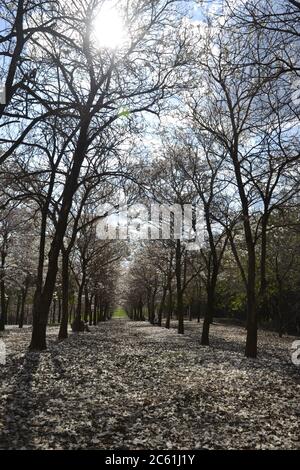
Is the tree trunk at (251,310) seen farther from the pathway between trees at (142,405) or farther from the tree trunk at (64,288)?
the tree trunk at (64,288)

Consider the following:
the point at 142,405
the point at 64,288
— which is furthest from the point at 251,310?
the point at 64,288

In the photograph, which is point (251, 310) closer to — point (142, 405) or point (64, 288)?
point (142, 405)

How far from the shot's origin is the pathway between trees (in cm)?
740

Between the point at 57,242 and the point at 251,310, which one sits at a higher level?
the point at 57,242

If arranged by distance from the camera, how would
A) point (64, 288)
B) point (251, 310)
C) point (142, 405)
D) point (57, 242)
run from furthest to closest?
1. point (64, 288)
2. point (251, 310)
3. point (57, 242)
4. point (142, 405)

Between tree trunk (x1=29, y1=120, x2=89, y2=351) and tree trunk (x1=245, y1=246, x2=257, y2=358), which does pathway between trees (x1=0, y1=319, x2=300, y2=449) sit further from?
tree trunk (x1=245, y1=246, x2=257, y2=358)

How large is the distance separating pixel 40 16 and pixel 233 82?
27.0 ft

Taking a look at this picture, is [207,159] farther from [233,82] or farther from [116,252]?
[116,252]

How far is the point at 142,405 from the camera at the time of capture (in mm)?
9602

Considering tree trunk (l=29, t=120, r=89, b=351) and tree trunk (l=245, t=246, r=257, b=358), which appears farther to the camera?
tree trunk (l=245, t=246, r=257, b=358)

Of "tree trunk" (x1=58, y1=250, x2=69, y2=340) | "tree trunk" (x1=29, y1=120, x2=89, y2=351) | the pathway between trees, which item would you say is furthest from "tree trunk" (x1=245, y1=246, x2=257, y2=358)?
"tree trunk" (x1=58, y1=250, x2=69, y2=340)

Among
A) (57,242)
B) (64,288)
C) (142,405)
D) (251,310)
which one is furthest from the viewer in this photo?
(64,288)

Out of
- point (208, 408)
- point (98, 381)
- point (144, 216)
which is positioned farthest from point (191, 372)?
point (144, 216)
